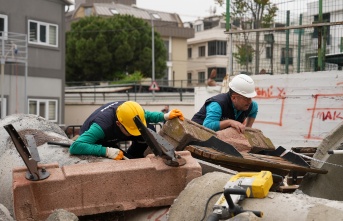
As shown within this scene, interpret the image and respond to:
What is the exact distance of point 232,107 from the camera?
640cm

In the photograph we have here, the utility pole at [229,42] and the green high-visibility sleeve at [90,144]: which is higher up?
the utility pole at [229,42]

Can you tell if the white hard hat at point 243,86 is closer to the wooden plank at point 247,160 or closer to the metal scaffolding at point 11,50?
the wooden plank at point 247,160

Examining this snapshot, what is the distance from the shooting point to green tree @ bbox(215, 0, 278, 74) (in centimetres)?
1102

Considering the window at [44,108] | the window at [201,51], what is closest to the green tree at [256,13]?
the window at [44,108]

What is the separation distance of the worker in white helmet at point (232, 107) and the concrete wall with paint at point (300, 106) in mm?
3554

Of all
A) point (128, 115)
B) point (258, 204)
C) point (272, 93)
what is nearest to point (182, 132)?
point (128, 115)

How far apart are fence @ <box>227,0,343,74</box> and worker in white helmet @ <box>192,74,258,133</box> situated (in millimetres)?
4008

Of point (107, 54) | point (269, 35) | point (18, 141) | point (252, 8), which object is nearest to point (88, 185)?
point (18, 141)

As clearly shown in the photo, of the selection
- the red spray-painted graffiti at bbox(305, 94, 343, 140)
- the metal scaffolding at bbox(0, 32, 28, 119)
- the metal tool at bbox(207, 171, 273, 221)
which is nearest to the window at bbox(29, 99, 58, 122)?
the metal scaffolding at bbox(0, 32, 28, 119)

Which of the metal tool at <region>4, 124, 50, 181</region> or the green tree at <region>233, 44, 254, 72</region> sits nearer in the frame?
the metal tool at <region>4, 124, 50, 181</region>

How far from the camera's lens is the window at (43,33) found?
23344 millimetres

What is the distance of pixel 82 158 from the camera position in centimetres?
521

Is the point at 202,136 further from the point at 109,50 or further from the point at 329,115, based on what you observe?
the point at 109,50

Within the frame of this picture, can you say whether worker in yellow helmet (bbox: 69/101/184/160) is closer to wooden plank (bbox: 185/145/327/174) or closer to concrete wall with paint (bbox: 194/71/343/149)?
wooden plank (bbox: 185/145/327/174)
